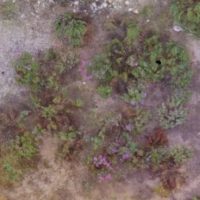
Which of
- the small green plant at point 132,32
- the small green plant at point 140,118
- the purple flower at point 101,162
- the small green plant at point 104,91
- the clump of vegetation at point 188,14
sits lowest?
the purple flower at point 101,162

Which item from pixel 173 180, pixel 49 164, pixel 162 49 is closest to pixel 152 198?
pixel 173 180

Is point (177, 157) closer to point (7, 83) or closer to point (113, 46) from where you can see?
point (113, 46)

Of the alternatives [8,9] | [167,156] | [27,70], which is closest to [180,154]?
[167,156]

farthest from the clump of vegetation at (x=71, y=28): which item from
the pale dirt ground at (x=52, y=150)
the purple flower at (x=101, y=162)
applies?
the purple flower at (x=101, y=162)

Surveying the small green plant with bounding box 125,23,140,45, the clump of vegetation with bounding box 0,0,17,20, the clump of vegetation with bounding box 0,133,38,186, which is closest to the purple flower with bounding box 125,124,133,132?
the small green plant with bounding box 125,23,140,45

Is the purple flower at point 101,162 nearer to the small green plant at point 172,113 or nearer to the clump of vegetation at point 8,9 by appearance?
the small green plant at point 172,113

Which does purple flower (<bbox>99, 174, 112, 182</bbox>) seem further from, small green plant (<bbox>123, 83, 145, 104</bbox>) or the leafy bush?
small green plant (<bbox>123, 83, 145, 104</bbox>)

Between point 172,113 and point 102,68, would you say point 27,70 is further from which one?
point 172,113
